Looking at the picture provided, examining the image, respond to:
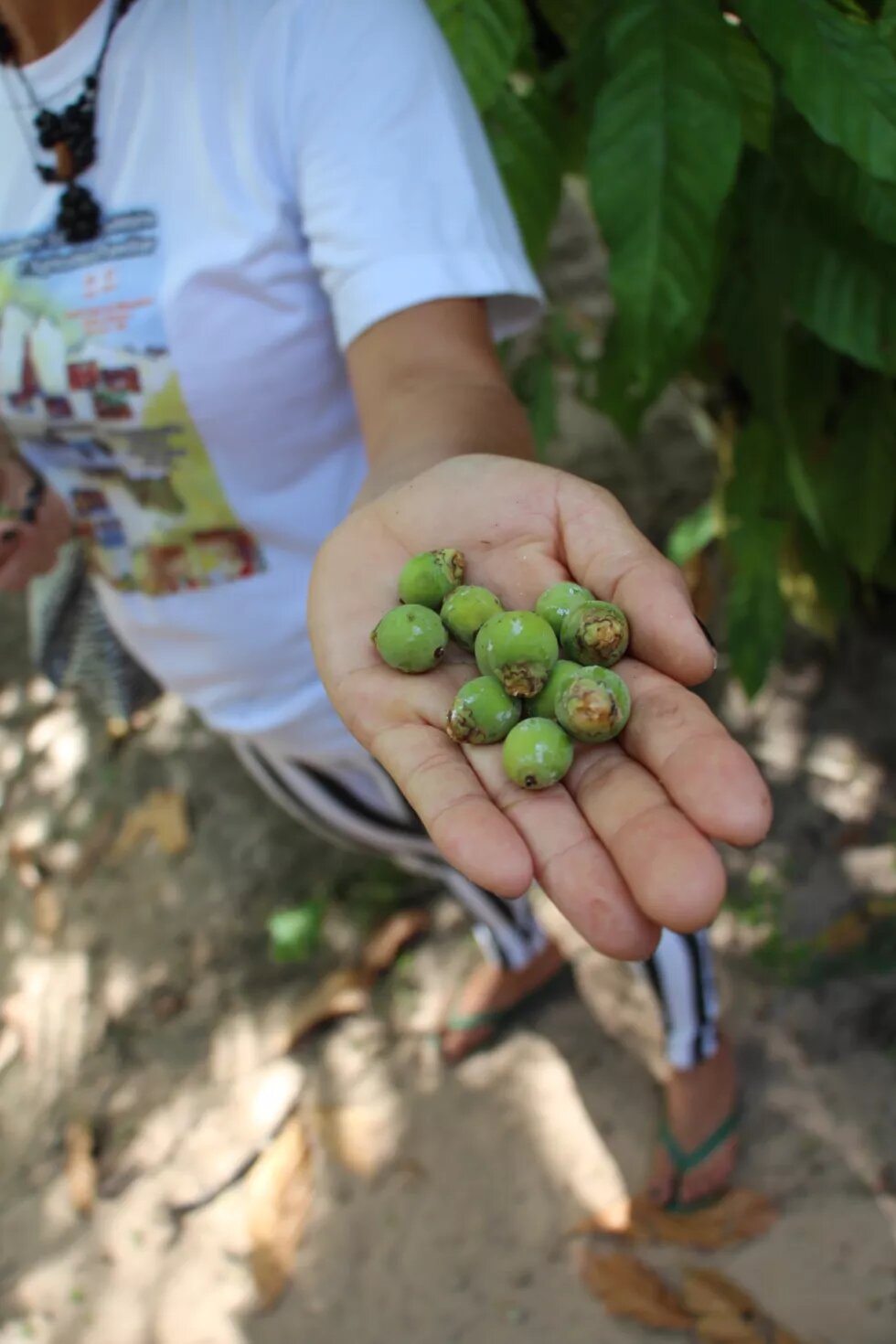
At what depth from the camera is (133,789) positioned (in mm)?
3861

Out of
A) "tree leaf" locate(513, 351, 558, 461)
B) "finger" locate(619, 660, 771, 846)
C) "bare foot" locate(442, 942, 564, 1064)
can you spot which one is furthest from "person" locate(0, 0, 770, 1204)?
"bare foot" locate(442, 942, 564, 1064)

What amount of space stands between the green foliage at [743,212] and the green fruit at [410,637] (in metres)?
0.60

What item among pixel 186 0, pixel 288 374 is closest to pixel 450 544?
pixel 288 374

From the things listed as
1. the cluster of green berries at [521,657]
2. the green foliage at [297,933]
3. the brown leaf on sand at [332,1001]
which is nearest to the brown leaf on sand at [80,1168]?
the brown leaf on sand at [332,1001]

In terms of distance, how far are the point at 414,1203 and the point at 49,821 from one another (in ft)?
6.46

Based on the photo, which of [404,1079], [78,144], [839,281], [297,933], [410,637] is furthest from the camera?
[297,933]

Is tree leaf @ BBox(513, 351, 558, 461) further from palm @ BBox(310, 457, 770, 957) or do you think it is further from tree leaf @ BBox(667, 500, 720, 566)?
palm @ BBox(310, 457, 770, 957)

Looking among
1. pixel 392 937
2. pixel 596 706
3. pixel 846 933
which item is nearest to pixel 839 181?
pixel 596 706

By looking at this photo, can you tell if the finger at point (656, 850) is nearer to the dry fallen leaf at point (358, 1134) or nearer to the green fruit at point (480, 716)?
the green fruit at point (480, 716)

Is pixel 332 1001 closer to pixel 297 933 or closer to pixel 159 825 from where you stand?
pixel 297 933

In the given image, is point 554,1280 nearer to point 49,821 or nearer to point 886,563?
point 886,563

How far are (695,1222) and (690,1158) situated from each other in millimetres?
126

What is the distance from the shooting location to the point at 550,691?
4.93 ft

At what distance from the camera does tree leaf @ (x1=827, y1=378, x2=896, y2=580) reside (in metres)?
2.41
